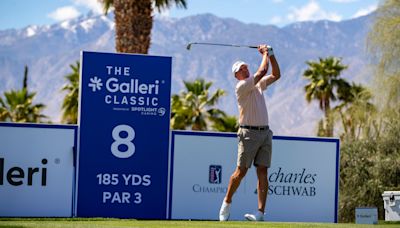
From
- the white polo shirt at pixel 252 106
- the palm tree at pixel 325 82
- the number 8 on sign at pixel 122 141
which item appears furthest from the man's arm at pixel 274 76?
the palm tree at pixel 325 82

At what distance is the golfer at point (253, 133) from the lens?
12750 mm

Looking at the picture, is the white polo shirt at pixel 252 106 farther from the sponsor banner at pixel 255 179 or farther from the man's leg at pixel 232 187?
the sponsor banner at pixel 255 179

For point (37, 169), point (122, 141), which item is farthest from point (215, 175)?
point (37, 169)

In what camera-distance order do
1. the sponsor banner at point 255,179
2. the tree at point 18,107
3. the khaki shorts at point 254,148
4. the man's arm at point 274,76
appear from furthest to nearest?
the tree at point 18,107 < the sponsor banner at point 255,179 < the man's arm at point 274,76 < the khaki shorts at point 254,148

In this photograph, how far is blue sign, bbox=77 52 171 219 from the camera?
1445cm

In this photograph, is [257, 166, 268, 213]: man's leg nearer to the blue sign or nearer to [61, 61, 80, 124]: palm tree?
the blue sign

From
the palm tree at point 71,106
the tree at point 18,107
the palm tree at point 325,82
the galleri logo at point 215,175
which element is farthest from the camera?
the palm tree at point 325,82

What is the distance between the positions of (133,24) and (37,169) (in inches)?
739

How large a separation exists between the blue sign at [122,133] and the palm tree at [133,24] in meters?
18.5

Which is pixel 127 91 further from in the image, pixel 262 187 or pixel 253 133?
pixel 262 187

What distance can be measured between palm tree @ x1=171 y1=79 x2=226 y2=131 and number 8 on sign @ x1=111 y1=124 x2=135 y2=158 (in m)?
34.1

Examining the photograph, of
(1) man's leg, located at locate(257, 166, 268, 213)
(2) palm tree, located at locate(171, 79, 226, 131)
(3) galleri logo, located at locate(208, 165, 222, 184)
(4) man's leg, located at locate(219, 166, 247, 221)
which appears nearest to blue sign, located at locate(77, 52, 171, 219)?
(3) galleri logo, located at locate(208, 165, 222, 184)

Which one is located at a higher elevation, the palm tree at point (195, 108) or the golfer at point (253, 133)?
the palm tree at point (195, 108)

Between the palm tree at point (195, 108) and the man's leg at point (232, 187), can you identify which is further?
the palm tree at point (195, 108)
